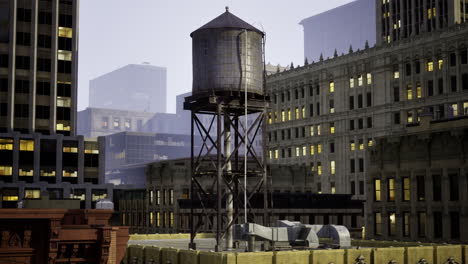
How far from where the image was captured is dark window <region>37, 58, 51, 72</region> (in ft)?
418

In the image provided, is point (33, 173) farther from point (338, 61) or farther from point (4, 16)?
point (338, 61)

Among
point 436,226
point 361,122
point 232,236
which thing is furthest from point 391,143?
point 361,122

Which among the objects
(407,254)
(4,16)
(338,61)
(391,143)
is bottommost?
(407,254)

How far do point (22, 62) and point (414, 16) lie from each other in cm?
8079

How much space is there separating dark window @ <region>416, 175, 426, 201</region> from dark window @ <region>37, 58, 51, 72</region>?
8688 centimetres

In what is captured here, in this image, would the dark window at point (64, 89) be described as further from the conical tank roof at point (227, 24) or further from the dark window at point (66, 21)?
the conical tank roof at point (227, 24)

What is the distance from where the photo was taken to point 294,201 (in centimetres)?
8350

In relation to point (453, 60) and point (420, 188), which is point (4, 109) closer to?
point (453, 60)

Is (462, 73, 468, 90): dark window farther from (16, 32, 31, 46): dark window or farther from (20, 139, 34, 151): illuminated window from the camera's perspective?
(16, 32, 31, 46): dark window

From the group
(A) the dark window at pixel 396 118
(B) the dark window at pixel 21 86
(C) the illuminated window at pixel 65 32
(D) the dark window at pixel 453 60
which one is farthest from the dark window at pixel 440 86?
(B) the dark window at pixel 21 86

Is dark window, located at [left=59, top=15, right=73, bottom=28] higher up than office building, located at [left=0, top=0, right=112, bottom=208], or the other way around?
dark window, located at [left=59, top=15, right=73, bottom=28]

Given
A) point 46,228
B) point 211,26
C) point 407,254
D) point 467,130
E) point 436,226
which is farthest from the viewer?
point 436,226

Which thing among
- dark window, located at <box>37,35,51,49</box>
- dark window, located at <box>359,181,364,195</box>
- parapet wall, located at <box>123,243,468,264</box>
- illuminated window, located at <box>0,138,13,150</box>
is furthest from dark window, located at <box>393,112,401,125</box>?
parapet wall, located at <box>123,243,468,264</box>

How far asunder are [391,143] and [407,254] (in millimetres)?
21458
